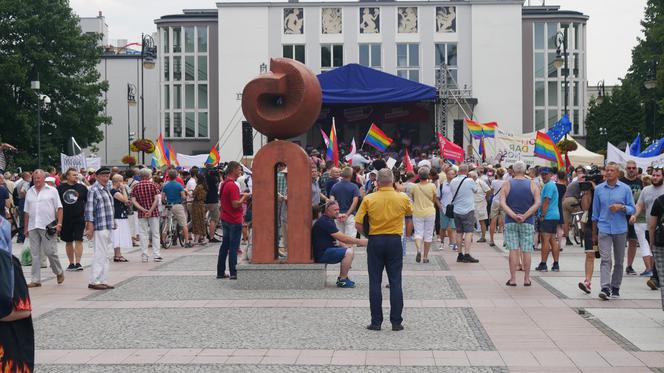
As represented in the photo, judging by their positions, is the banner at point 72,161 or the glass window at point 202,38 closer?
the banner at point 72,161

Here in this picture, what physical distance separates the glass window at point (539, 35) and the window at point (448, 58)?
23.4 ft

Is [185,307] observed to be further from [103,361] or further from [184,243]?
[184,243]

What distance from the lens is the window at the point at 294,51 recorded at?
64.2 m

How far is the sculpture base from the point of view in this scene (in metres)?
14.1

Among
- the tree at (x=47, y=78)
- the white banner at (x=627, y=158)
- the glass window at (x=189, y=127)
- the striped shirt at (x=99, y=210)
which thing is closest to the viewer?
the striped shirt at (x=99, y=210)

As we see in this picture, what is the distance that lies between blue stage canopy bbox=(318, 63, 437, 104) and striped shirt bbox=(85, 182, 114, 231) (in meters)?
34.6

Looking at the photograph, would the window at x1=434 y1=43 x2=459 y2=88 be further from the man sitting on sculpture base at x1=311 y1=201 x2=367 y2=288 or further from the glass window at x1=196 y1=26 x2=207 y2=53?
the man sitting on sculpture base at x1=311 y1=201 x2=367 y2=288

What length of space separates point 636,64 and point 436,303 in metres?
64.5

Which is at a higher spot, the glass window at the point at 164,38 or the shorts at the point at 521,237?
the glass window at the point at 164,38

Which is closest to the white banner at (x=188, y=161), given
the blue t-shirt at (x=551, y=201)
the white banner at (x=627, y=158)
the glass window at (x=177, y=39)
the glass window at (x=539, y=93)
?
the white banner at (x=627, y=158)

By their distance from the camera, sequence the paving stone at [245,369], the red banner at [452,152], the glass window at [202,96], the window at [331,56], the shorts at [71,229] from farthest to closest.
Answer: the glass window at [202,96] < the window at [331,56] < the red banner at [452,152] < the shorts at [71,229] < the paving stone at [245,369]

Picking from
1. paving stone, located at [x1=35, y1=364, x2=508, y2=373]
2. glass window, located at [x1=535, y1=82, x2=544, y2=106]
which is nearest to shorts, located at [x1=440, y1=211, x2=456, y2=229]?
paving stone, located at [x1=35, y1=364, x2=508, y2=373]

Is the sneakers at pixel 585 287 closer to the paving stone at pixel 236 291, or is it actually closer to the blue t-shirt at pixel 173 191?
the paving stone at pixel 236 291

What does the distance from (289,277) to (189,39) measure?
185ft
